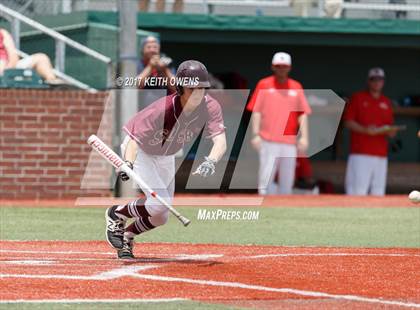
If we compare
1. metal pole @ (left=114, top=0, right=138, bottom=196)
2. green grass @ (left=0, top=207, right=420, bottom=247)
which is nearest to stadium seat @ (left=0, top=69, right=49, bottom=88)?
metal pole @ (left=114, top=0, right=138, bottom=196)

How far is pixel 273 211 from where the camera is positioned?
14516 millimetres

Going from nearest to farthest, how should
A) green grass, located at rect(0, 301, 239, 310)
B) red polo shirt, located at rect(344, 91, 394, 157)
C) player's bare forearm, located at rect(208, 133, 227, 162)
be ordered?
green grass, located at rect(0, 301, 239, 310) < player's bare forearm, located at rect(208, 133, 227, 162) < red polo shirt, located at rect(344, 91, 394, 157)

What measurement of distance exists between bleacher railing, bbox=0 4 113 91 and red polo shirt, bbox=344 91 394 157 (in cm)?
402

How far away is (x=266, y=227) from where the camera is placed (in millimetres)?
12555

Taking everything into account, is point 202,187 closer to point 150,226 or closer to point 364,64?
point 364,64

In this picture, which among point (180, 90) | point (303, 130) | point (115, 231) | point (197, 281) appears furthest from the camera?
point (303, 130)

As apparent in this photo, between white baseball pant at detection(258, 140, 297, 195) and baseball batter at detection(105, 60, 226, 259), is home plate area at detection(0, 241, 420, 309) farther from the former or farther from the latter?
white baseball pant at detection(258, 140, 297, 195)

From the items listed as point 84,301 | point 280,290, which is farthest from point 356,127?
point 84,301

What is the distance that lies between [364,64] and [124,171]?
1341 cm

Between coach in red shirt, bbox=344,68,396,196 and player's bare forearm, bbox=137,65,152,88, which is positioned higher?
player's bare forearm, bbox=137,65,152,88

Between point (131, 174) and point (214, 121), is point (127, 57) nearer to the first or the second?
point (214, 121)

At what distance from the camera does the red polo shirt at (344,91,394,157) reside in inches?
693

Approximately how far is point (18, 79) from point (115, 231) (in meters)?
7.16

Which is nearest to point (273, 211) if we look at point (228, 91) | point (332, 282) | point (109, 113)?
point (109, 113)
